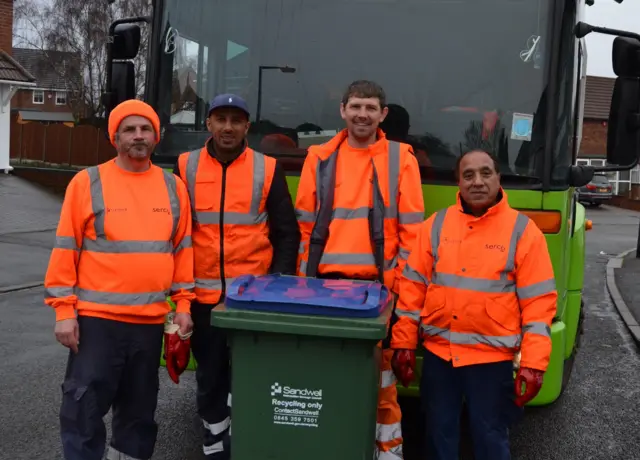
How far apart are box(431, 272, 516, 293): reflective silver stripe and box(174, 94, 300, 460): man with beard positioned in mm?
764

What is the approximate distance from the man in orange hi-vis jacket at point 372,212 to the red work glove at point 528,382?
25.0 inches

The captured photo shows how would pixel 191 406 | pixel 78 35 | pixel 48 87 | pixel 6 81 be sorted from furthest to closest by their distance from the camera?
pixel 48 87
pixel 78 35
pixel 6 81
pixel 191 406

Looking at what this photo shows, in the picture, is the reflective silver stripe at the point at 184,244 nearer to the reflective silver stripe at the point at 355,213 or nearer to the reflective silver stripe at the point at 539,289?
the reflective silver stripe at the point at 355,213

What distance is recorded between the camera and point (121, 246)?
9.81ft

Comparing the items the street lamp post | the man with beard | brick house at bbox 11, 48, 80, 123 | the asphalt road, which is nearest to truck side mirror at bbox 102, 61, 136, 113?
the street lamp post

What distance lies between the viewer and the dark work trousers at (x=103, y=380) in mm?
2979

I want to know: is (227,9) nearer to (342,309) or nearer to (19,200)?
(342,309)

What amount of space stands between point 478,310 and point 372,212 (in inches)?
26.0

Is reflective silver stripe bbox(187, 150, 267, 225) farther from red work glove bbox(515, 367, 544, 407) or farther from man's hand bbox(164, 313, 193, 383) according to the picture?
red work glove bbox(515, 367, 544, 407)

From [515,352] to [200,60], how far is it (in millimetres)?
2313

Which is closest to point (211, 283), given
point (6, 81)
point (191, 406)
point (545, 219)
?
point (545, 219)

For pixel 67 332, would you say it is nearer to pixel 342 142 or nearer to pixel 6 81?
pixel 342 142

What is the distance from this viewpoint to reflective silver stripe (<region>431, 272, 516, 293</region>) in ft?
9.62

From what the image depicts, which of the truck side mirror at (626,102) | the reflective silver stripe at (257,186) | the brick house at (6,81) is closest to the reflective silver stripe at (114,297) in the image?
the reflective silver stripe at (257,186)
